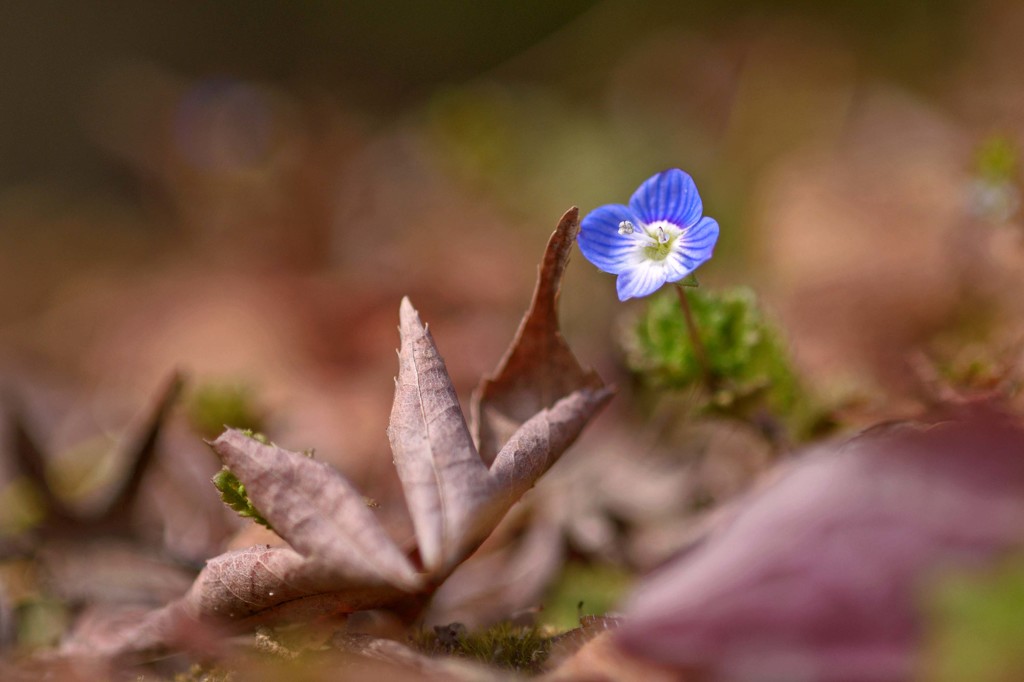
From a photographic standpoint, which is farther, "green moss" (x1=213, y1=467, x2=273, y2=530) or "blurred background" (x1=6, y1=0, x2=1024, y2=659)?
"blurred background" (x1=6, y1=0, x2=1024, y2=659)

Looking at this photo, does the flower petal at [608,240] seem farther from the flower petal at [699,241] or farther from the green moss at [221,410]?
the green moss at [221,410]

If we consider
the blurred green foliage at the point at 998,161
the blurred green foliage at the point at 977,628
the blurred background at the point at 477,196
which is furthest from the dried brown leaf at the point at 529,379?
the blurred green foliage at the point at 998,161

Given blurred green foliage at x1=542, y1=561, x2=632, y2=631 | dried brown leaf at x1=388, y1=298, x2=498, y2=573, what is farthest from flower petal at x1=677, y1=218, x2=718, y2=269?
blurred green foliage at x1=542, y1=561, x2=632, y2=631

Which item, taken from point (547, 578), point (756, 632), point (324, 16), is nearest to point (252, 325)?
point (547, 578)

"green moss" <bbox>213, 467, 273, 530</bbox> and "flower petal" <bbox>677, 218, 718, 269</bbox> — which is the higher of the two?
"flower petal" <bbox>677, 218, 718, 269</bbox>

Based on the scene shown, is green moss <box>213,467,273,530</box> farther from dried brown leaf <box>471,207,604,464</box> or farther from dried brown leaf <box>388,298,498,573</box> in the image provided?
dried brown leaf <box>471,207,604,464</box>

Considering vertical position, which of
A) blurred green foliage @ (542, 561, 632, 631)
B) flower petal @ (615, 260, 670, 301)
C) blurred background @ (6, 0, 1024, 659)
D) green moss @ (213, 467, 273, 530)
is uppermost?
blurred background @ (6, 0, 1024, 659)
